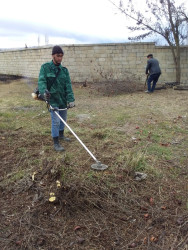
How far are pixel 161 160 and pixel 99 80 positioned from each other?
9.18 m

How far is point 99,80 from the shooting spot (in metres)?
12.3

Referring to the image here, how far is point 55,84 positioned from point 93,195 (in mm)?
2040

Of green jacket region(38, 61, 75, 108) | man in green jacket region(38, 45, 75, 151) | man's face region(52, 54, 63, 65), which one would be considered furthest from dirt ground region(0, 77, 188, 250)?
man's face region(52, 54, 63, 65)

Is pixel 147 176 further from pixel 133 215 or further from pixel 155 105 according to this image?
pixel 155 105

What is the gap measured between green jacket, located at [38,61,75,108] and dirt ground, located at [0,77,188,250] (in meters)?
0.88

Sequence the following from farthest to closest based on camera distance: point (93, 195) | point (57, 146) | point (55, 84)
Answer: point (57, 146) → point (55, 84) → point (93, 195)

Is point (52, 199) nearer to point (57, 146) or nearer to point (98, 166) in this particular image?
point (98, 166)

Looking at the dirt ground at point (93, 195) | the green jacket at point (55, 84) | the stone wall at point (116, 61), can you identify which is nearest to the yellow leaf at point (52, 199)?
the dirt ground at point (93, 195)

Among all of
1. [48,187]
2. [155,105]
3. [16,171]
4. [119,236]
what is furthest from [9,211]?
[155,105]

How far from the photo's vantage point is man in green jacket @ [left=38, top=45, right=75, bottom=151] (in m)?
3.71

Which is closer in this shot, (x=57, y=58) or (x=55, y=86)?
(x=57, y=58)

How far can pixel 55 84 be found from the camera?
154 inches

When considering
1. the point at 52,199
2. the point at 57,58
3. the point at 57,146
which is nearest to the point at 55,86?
the point at 57,58

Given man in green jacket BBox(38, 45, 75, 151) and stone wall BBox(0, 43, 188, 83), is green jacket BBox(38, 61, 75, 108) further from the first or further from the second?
stone wall BBox(0, 43, 188, 83)
